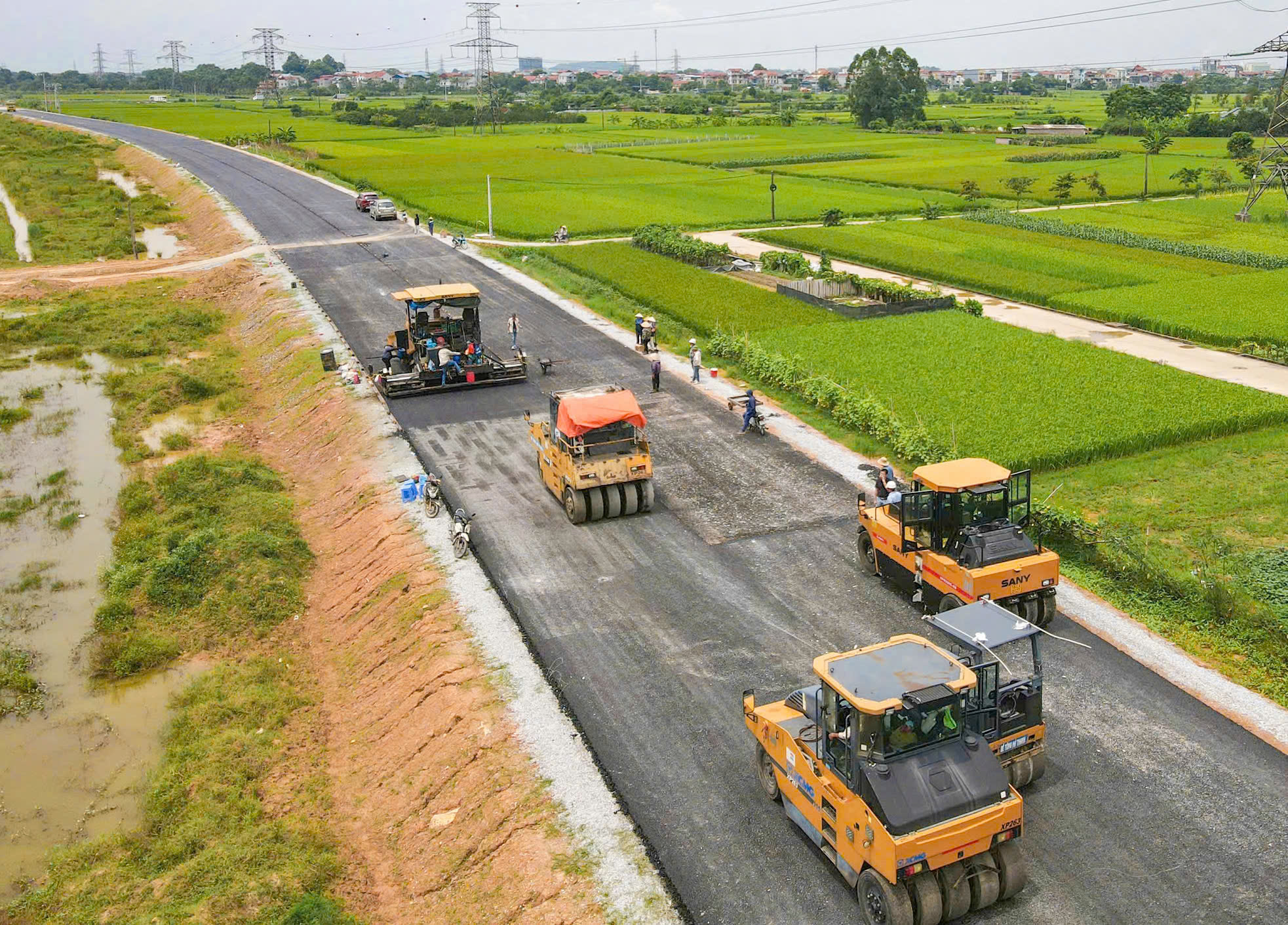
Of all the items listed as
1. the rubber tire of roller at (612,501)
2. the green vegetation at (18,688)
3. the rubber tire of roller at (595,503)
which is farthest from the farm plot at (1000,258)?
the green vegetation at (18,688)

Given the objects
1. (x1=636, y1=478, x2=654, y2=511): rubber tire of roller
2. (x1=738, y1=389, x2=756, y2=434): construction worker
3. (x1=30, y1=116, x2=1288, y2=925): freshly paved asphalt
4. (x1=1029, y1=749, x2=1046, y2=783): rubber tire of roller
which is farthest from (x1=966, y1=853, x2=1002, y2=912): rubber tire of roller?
(x1=738, y1=389, x2=756, y2=434): construction worker

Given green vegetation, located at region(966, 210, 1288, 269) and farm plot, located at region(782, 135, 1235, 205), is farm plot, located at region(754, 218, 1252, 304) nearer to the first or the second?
green vegetation, located at region(966, 210, 1288, 269)

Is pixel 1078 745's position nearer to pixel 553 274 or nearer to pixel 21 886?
pixel 21 886

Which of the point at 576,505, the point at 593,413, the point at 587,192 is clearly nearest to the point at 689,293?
the point at 593,413

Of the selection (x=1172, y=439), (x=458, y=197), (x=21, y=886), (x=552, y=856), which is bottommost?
(x=21, y=886)

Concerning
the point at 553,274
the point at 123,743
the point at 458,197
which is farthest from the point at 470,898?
the point at 458,197

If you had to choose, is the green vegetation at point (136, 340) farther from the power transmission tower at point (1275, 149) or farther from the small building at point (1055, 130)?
the small building at point (1055, 130)
